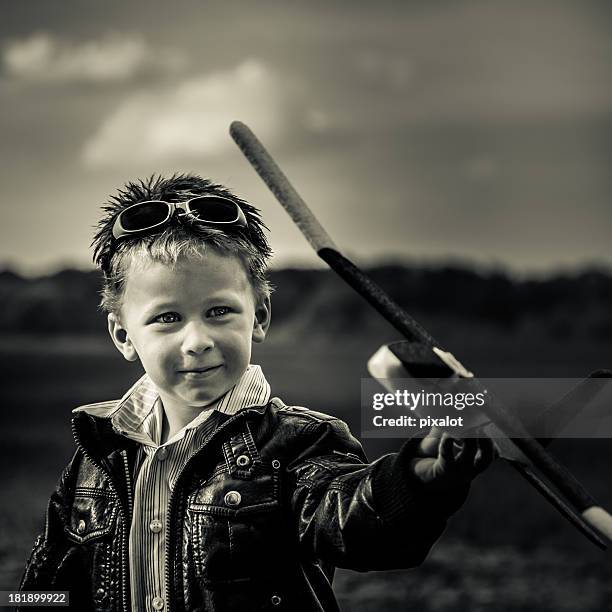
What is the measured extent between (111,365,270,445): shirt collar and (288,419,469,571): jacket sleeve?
0.33 feet

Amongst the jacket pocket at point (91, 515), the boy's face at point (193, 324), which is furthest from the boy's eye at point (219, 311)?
the jacket pocket at point (91, 515)

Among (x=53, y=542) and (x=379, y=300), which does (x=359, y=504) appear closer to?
(x=379, y=300)

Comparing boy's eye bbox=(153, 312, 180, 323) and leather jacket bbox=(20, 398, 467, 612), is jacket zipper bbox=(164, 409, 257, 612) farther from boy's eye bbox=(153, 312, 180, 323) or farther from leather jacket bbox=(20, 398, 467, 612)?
boy's eye bbox=(153, 312, 180, 323)

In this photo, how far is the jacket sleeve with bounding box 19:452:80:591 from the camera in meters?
1.47

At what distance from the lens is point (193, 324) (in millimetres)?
1354

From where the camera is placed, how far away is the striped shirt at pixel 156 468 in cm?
138

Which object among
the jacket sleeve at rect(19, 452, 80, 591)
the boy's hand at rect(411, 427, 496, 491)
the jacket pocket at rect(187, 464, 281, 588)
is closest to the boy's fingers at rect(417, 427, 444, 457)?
the boy's hand at rect(411, 427, 496, 491)

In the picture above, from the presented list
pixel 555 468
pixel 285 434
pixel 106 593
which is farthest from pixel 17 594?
pixel 555 468

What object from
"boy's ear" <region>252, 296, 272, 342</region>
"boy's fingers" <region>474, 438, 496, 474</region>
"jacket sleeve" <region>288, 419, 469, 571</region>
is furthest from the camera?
"boy's ear" <region>252, 296, 272, 342</region>

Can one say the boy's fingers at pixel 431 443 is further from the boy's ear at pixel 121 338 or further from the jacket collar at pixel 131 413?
the boy's ear at pixel 121 338

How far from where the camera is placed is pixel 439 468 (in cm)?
107

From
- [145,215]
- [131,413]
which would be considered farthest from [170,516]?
[145,215]

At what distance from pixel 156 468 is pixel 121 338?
0.70ft

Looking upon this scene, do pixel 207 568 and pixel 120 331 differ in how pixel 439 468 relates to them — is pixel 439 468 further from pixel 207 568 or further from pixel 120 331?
pixel 120 331
